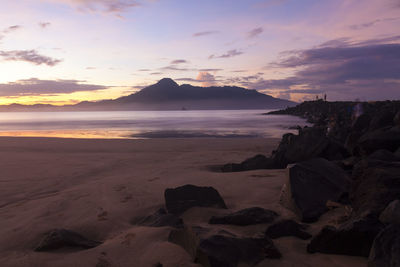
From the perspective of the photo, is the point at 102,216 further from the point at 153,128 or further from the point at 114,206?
the point at 153,128

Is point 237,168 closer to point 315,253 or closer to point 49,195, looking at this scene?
point 49,195

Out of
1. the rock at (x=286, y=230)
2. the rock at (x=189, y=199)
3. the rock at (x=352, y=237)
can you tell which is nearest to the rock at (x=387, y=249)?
the rock at (x=352, y=237)

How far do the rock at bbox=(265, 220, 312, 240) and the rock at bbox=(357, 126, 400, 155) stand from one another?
10.6 ft

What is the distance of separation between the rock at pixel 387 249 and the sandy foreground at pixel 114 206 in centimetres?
44

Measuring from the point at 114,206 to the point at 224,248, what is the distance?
2.68m

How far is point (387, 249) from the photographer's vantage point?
2.27 m

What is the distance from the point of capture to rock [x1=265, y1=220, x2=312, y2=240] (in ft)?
11.1

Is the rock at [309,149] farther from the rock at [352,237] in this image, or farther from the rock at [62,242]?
the rock at [62,242]

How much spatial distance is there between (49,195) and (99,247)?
3190 mm

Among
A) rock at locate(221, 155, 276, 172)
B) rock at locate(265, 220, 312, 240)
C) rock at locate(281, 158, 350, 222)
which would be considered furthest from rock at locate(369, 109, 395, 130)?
rock at locate(265, 220, 312, 240)

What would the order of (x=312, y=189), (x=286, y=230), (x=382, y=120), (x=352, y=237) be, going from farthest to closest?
(x=382, y=120) < (x=312, y=189) < (x=286, y=230) < (x=352, y=237)

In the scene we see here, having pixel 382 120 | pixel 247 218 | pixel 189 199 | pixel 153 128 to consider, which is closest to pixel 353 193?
pixel 247 218

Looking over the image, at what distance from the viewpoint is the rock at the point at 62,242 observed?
350 centimetres

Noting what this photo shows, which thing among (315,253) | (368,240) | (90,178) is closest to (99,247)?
(315,253)
